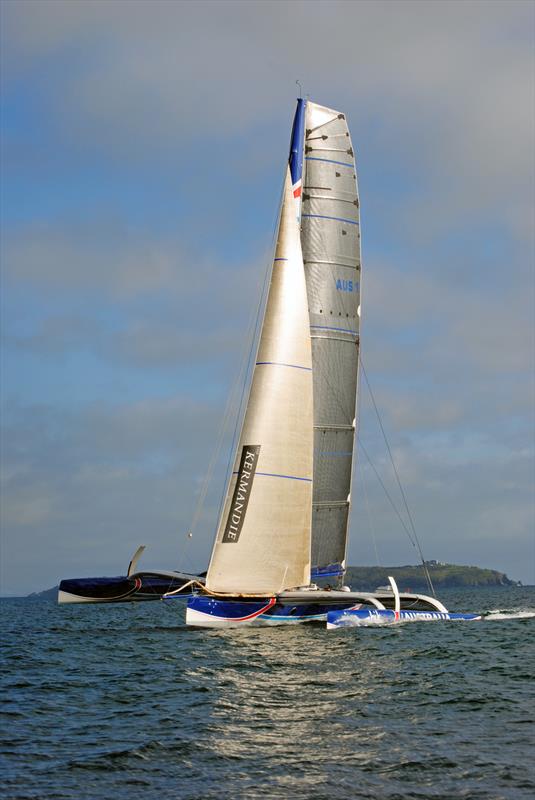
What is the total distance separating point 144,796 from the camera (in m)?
11.1

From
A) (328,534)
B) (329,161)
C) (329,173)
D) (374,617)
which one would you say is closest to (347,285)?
(329,173)

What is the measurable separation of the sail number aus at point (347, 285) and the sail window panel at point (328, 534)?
26.9 feet

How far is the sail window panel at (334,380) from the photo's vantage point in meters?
33.6

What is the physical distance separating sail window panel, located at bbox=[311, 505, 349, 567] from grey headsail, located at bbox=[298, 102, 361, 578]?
4cm

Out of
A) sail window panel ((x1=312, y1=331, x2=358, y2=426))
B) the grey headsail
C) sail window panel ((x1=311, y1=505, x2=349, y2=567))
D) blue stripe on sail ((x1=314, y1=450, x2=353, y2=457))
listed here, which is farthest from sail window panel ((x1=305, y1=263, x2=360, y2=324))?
sail window panel ((x1=311, y1=505, x2=349, y2=567))

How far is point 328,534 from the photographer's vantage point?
3400 centimetres

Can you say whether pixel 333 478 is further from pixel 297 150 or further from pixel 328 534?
pixel 297 150

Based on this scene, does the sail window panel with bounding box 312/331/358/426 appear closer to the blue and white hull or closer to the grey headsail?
the grey headsail

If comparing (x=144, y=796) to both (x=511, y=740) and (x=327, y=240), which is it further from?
(x=327, y=240)

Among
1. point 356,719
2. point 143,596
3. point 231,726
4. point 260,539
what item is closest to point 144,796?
point 231,726

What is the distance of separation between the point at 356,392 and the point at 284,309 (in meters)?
6.92

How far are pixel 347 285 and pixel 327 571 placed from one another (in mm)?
10785

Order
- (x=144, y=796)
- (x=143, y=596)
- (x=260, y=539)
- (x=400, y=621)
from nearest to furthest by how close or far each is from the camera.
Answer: (x=144, y=796) < (x=260, y=539) < (x=400, y=621) < (x=143, y=596)

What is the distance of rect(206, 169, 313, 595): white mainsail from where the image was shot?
90.2ft
